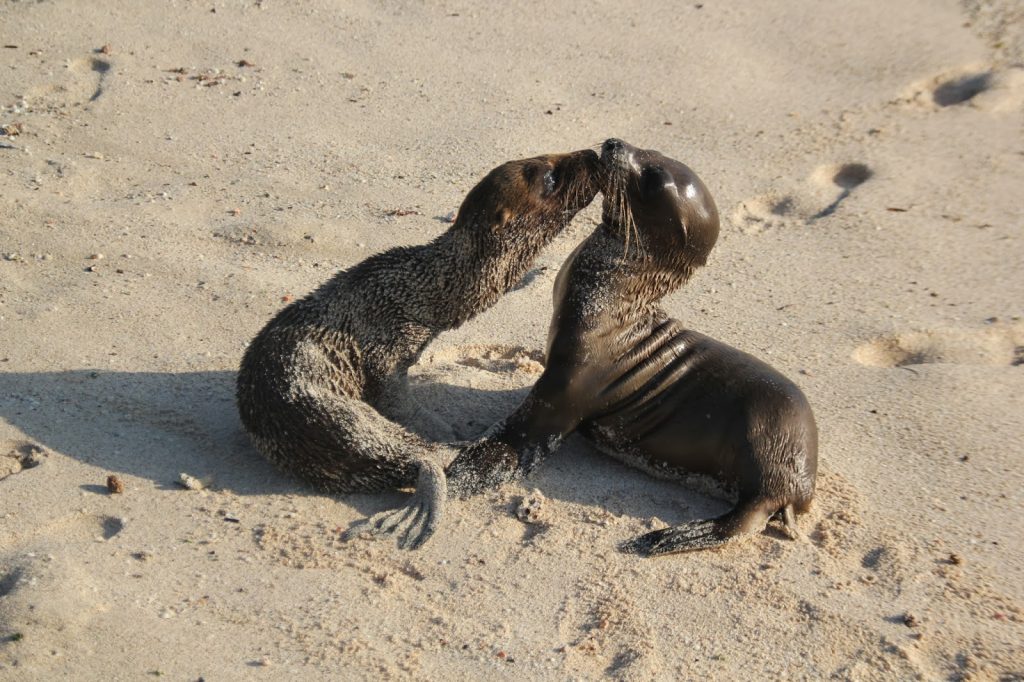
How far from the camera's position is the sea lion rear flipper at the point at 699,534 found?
560 centimetres

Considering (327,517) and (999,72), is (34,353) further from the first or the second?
(999,72)

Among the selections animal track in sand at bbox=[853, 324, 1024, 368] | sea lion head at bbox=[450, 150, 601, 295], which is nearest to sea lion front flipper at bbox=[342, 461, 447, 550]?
sea lion head at bbox=[450, 150, 601, 295]

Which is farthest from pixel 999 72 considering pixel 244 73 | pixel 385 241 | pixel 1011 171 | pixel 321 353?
pixel 321 353

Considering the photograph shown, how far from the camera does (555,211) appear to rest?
20.4 ft

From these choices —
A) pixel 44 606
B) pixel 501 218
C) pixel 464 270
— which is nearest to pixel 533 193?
pixel 501 218

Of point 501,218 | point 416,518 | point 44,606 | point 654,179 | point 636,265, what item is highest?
point 654,179

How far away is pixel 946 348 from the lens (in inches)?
295

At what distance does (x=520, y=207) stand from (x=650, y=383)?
1.16 metres

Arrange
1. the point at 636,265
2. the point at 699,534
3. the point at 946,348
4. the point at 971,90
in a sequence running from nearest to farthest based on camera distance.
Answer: the point at 699,534, the point at 636,265, the point at 946,348, the point at 971,90

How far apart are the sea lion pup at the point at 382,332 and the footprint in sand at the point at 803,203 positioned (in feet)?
9.73

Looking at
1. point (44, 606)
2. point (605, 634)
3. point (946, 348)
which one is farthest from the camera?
point (946, 348)

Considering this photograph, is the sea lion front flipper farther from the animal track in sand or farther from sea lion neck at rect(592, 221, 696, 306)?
the animal track in sand

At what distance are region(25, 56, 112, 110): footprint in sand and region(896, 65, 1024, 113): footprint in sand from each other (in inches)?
266

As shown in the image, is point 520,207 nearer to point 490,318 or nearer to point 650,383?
point 650,383
